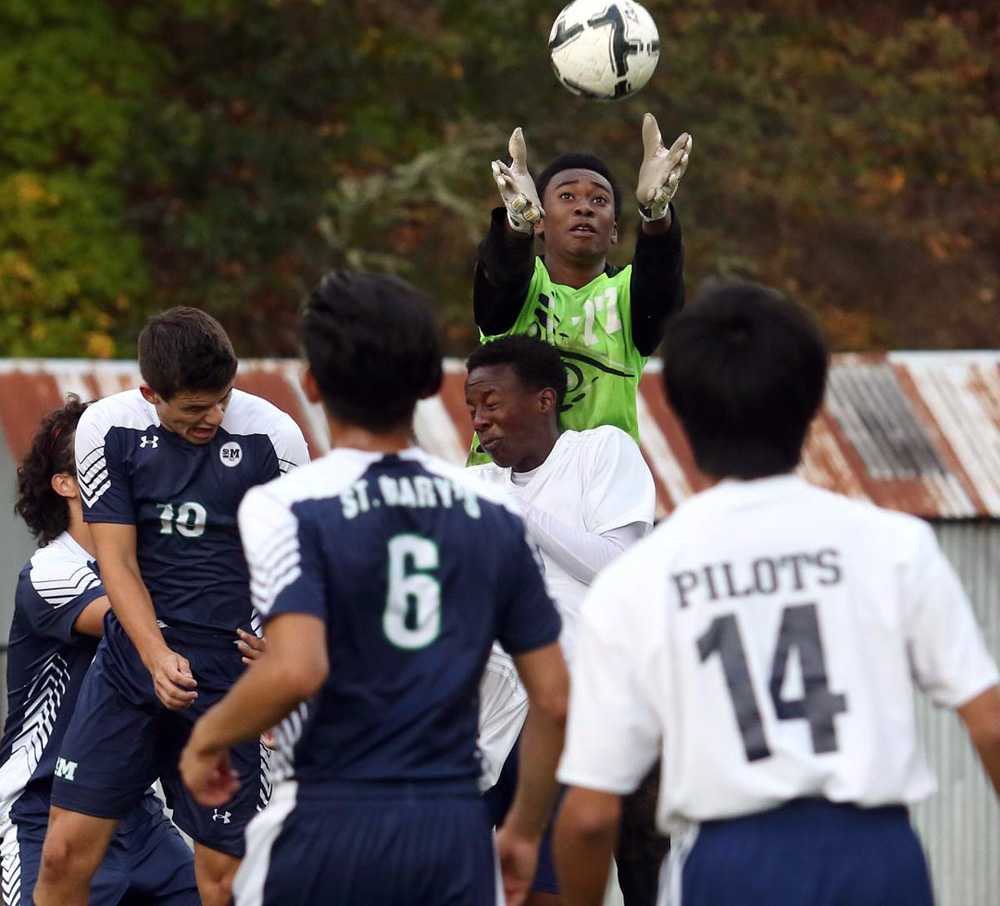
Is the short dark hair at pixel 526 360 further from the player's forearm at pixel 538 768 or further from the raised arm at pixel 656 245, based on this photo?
the player's forearm at pixel 538 768

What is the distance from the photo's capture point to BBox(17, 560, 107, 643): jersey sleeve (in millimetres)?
6605

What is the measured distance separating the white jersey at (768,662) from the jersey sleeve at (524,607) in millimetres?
439

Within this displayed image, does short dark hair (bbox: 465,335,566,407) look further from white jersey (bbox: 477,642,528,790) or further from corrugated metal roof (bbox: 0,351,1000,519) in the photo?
corrugated metal roof (bbox: 0,351,1000,519)

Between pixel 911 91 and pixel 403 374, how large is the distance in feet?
76.0

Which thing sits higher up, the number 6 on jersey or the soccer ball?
the soccer ball

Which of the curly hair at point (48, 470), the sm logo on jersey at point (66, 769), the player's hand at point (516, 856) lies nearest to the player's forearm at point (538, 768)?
the player's hand at point (516, 856)

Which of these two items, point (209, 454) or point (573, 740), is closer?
point (573, 740)

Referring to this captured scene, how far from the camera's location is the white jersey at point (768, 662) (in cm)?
367

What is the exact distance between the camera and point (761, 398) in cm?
379

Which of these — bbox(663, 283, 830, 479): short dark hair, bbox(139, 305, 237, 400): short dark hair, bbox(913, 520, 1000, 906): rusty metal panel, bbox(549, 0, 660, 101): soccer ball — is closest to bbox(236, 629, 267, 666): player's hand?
bbox(139, 305, 237, 400): short dark hair

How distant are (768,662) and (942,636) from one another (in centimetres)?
34

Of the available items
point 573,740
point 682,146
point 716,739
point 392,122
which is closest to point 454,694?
point 573,740

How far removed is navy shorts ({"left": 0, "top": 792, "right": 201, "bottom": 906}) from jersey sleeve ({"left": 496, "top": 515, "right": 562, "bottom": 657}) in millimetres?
2861

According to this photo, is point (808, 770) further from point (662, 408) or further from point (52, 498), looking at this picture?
point (662, 408)
